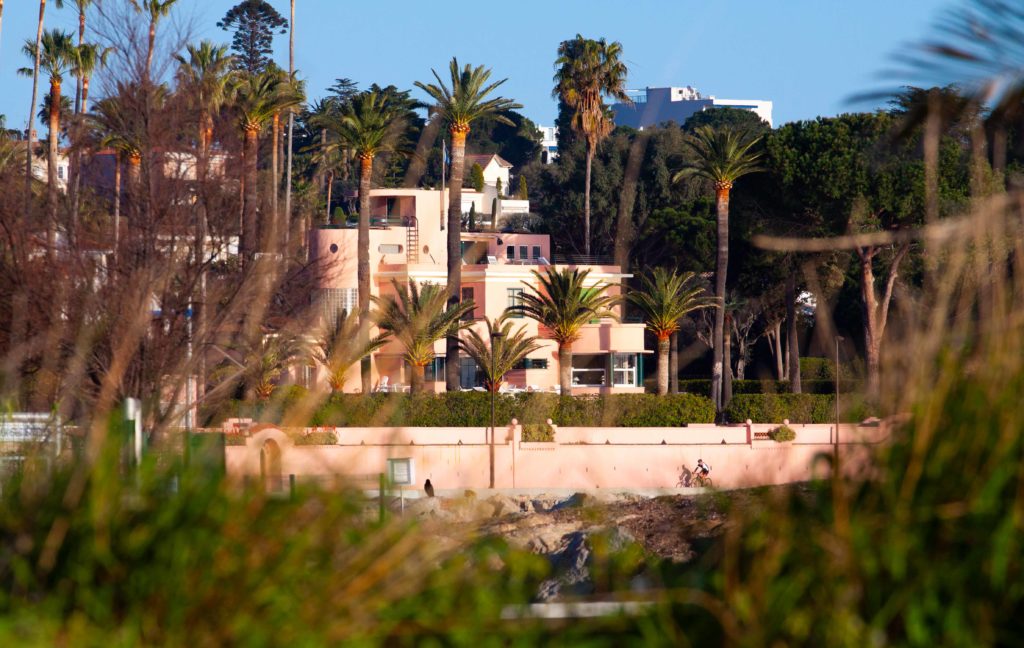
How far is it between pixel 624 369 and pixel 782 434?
56.4ft

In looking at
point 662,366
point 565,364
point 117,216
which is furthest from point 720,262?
point 117,216

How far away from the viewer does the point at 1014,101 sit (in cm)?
421

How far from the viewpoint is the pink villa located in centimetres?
5122

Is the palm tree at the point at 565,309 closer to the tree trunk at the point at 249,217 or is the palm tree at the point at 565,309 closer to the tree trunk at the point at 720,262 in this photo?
the tree trunk at the point at 720,262

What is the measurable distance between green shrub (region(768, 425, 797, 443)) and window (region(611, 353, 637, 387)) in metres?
16.2

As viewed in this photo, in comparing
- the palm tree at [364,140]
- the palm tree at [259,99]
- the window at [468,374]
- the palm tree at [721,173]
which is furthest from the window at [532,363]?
the palm tree at [259,99]

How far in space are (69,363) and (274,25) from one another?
3446 inches

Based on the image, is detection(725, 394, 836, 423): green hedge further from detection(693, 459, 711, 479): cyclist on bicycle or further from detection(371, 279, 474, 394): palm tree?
detection(693, 459, 711, 479): cyclist on bicycle

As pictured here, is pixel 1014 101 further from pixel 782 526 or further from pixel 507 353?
pixel 507 353

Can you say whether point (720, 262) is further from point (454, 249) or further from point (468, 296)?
point (468, 296)

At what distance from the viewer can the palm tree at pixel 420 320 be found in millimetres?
43000

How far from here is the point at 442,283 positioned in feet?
171

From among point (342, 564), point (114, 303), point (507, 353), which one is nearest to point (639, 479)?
point (507, 353)

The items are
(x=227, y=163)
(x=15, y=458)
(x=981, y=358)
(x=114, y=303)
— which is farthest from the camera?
(x=227, y=163)
